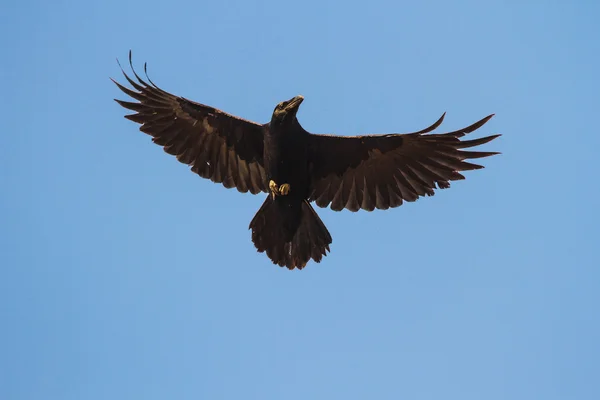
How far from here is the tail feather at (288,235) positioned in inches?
624

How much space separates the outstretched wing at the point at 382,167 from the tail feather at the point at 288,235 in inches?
22.0

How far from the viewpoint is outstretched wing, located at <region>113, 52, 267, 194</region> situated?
1625 cm

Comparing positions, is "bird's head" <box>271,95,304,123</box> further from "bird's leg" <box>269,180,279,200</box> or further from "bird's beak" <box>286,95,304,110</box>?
"bird's leg" <box>269,180,279,200</box>

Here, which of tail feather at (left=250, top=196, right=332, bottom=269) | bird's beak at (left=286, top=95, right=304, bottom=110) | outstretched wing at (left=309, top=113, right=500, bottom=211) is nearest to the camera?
bird's beak at (left=286, top=95, right=304, bottom=110)

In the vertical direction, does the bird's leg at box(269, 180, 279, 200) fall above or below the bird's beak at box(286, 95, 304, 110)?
below

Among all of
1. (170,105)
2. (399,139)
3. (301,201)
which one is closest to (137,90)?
(170,105)

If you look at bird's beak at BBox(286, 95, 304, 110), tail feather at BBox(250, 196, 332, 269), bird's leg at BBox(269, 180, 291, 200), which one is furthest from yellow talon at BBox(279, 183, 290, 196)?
bird's beak at BBox(286, 95, 304, 110)

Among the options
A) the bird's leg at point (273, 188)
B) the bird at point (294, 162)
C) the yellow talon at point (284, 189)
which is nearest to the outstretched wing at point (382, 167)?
the bird at point (294, 162)

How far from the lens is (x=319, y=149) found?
1595 centimetres

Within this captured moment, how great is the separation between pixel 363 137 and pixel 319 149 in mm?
668

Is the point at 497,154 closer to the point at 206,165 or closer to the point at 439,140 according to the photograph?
the point at 439,140

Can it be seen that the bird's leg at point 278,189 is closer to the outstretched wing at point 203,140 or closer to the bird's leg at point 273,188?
the bird's leg at point 273,188

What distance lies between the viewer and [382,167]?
16.1 metres

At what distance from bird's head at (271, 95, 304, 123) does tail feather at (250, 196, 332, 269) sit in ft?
4.16
